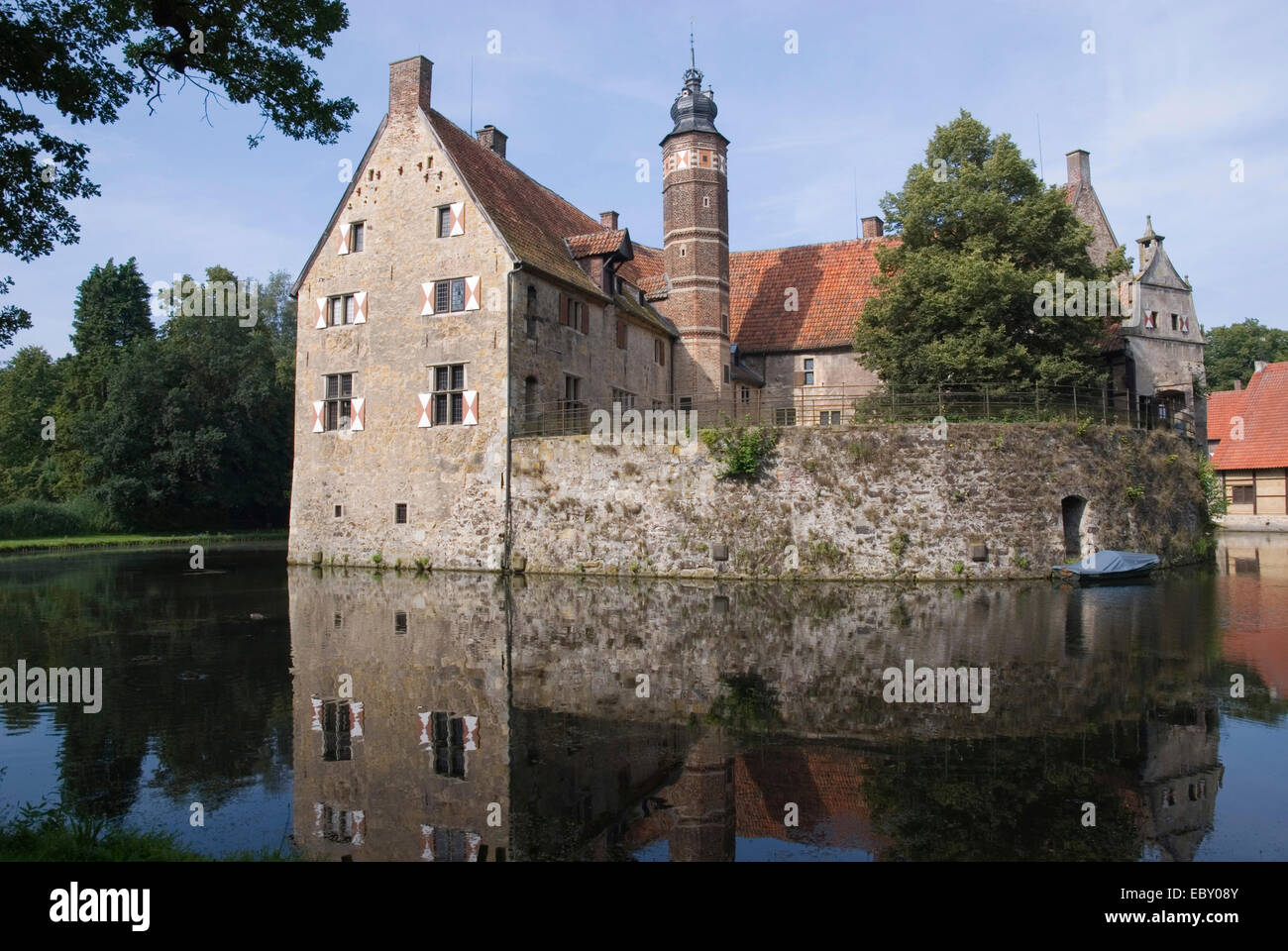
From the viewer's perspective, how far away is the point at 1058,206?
24672 mm

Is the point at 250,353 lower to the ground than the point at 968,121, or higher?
lower

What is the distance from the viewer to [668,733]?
817 cm

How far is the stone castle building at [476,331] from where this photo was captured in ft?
77.7

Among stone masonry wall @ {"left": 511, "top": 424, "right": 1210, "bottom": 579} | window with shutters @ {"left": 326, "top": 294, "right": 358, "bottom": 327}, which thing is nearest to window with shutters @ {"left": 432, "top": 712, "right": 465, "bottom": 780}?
stone masonry wall @ {"left": 511, "top": 424, "right": 1210, "bottom": 579}

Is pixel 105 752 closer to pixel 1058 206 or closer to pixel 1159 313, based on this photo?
pixel 1058 206

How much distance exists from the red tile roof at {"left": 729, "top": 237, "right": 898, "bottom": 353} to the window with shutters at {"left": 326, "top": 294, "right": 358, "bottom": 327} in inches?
583

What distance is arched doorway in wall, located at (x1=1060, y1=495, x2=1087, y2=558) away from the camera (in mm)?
21906

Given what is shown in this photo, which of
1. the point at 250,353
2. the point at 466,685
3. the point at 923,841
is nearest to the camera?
the point at 923,841

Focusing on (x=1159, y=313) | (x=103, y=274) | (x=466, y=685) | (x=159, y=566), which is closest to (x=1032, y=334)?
(x=1159, y=313)

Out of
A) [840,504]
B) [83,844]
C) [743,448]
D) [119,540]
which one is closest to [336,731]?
[83,844]

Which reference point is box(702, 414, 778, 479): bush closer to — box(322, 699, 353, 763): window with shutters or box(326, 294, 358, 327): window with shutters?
box(326, 294, 358, 327): window with shutters

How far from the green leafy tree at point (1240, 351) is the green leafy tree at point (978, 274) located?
5107 cm
